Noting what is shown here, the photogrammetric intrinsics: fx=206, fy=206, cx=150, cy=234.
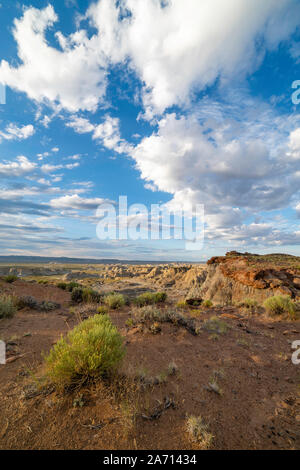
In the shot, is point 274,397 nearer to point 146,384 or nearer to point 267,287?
point 146,384

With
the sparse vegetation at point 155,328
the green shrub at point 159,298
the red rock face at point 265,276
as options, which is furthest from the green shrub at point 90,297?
the red rock face at point 265,276

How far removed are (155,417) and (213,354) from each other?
2.97 metres

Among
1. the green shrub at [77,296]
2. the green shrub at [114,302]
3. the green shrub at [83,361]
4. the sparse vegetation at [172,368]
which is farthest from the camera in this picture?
the green shrub at [77,296]

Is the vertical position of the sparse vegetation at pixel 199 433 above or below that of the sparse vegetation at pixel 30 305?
above

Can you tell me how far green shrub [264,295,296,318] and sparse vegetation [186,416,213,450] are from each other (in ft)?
28.2

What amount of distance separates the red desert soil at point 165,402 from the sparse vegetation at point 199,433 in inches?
4.9

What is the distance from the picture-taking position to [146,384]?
139 inches

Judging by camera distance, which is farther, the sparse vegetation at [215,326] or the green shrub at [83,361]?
the sparse vegetation at [215,326]

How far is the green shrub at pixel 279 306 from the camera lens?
30.8ft

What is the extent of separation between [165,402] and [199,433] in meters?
0.75

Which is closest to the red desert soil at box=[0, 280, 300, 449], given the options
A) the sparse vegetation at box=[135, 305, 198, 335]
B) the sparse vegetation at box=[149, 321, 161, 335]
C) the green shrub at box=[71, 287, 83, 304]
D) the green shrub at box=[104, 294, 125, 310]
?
the sparse vegetation at box=[149, 321, 161, 335]

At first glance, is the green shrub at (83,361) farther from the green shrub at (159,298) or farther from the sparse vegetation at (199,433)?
the green shrub at (159,298)

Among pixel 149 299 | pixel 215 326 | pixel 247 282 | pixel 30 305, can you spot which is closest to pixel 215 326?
pixel 215 326

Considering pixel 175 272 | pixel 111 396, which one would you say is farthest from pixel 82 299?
pixel 175 272
